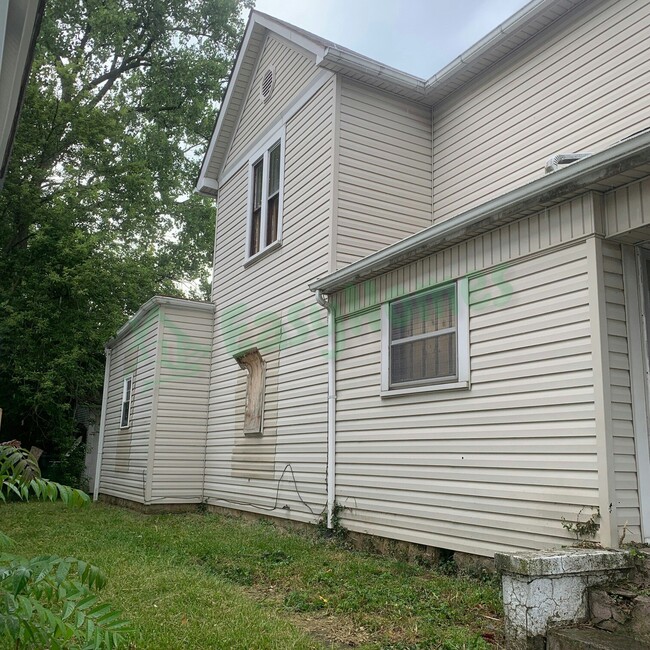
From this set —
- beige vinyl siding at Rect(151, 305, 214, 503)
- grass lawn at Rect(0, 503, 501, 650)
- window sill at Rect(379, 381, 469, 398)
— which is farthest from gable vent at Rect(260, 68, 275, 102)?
grass lawn at Rect(0, 503, 501, 650)

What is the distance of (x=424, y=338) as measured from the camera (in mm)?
6867

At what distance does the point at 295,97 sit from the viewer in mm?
10758

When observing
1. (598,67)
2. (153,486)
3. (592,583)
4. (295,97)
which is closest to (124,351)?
(153,486)

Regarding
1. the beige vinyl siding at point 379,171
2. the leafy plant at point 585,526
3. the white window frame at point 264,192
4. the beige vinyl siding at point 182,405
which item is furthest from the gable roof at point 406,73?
the leafy plant at point 585,526

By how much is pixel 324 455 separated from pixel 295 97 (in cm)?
595

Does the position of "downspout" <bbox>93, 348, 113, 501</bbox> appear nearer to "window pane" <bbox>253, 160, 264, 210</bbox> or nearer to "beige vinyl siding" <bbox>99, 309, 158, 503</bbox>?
"beige vinyl siding" <bbox>99, 309, 158, 503</bbox>

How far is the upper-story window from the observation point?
36.4 feet

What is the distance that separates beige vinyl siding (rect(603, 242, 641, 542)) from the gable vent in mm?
8231

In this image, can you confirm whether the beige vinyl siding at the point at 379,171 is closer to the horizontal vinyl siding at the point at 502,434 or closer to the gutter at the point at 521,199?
the gutter at the point at 521,199

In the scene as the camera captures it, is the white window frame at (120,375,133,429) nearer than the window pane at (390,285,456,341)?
No

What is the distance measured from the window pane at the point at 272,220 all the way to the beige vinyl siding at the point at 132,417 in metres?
3.16

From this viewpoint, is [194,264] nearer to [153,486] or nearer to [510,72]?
[153,486]

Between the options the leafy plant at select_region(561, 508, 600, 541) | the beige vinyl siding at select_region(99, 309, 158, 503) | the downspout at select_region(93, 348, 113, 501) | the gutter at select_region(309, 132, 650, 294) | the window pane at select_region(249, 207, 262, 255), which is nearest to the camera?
the gutter at select_region(309, 132, 650, 294)

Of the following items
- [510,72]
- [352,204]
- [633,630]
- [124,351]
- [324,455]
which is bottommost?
[633,630]
